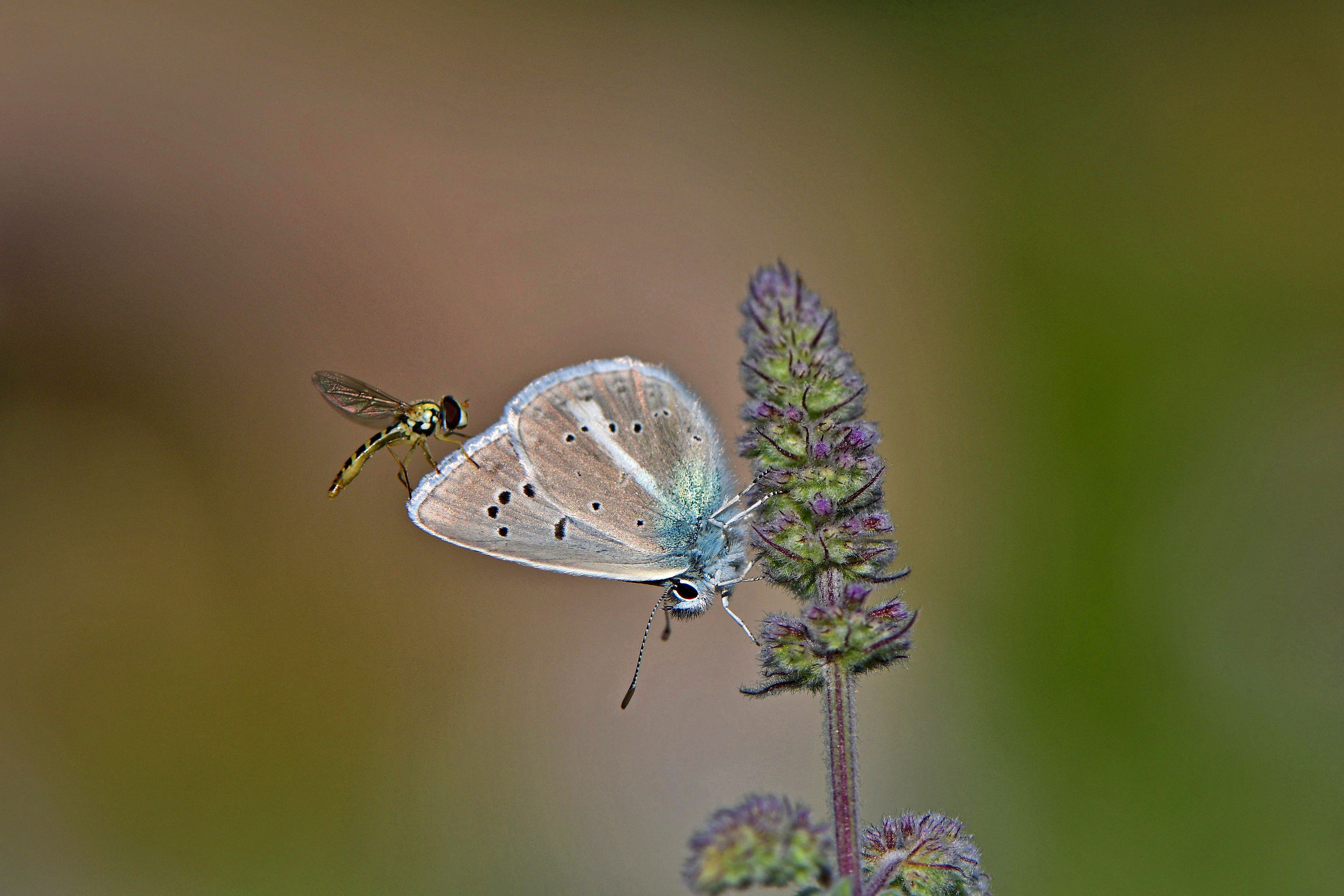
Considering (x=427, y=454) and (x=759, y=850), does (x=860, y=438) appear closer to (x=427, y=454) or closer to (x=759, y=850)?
(x=759, y=850)

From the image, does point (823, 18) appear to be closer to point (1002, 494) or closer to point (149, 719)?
point (1002, 494)

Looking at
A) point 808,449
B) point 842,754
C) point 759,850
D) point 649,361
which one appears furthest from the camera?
point 649,361


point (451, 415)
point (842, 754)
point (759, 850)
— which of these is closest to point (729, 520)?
point (842, 754)

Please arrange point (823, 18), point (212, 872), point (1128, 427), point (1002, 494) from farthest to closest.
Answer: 1. point (823, 18)
2. point (1002, 494)
3. point (1128, 427)
4. point (212, 872)

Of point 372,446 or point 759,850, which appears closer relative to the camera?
point 759,850

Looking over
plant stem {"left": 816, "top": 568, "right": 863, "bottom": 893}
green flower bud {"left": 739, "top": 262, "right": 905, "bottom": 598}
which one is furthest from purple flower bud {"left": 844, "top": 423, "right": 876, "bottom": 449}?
plant stem {"left": 816, "top": 568, "right": 863, "bottom": 893}

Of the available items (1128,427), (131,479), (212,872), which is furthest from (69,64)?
(1128,427)
